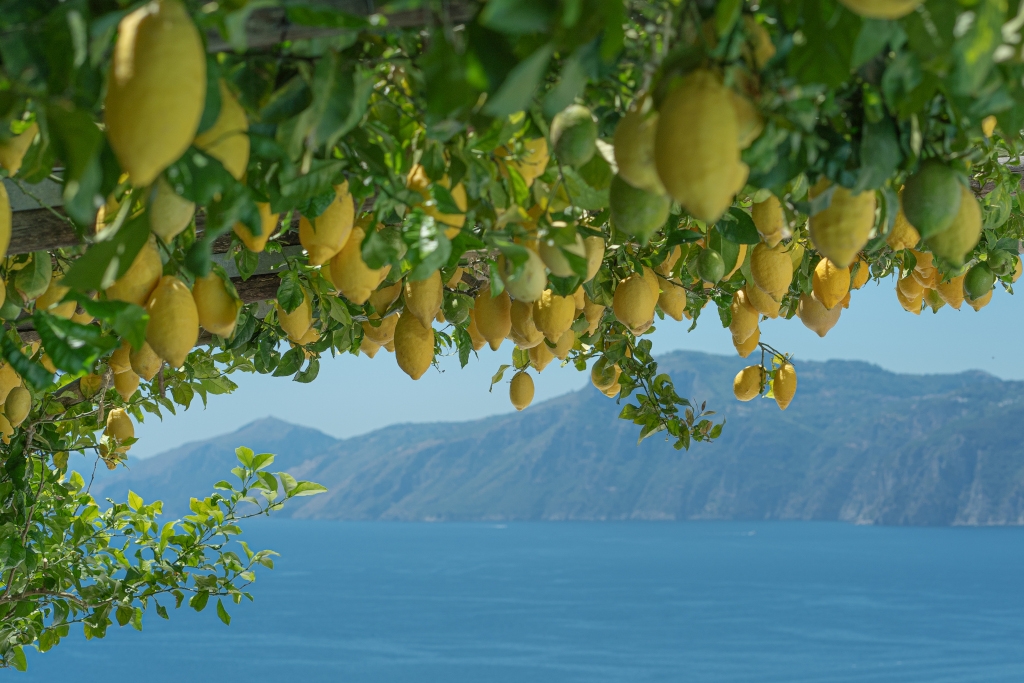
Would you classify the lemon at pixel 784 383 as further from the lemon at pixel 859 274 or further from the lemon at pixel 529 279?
the lemon at pixel 529 279

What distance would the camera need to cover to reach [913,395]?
38844 millimetres

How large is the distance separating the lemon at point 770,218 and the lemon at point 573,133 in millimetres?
240

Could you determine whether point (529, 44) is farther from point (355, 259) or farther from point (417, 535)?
point (417, 535)

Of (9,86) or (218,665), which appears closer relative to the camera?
(9,86)

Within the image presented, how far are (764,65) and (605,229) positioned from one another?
70 cm

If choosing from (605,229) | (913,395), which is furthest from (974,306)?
(913,395)

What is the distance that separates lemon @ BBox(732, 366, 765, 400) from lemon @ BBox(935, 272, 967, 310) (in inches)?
11.7

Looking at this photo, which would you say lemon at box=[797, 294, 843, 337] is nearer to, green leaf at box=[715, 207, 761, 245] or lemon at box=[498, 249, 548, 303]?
green leaf at box=[715, 207, 761, 245]

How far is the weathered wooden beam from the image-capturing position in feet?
1.37

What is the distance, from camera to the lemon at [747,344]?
123cm

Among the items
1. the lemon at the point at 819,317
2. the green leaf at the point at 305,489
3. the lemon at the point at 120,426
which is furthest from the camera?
the lemon at the point at 120,426

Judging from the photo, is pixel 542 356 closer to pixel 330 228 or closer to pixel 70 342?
pixel 330 228

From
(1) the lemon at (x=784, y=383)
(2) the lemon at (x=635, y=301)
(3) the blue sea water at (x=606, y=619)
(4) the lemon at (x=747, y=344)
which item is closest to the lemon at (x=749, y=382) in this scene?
(1) the lemon at (x=784, y=383)

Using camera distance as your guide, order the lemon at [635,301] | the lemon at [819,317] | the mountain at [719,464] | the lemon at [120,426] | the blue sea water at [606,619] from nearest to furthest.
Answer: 1. the lemon at [635,301]
2. the lemon at [819,317]
3. the lemon at [120,426]
4. the blue sea water at [606,619]
5. the mountain at [719,464]
